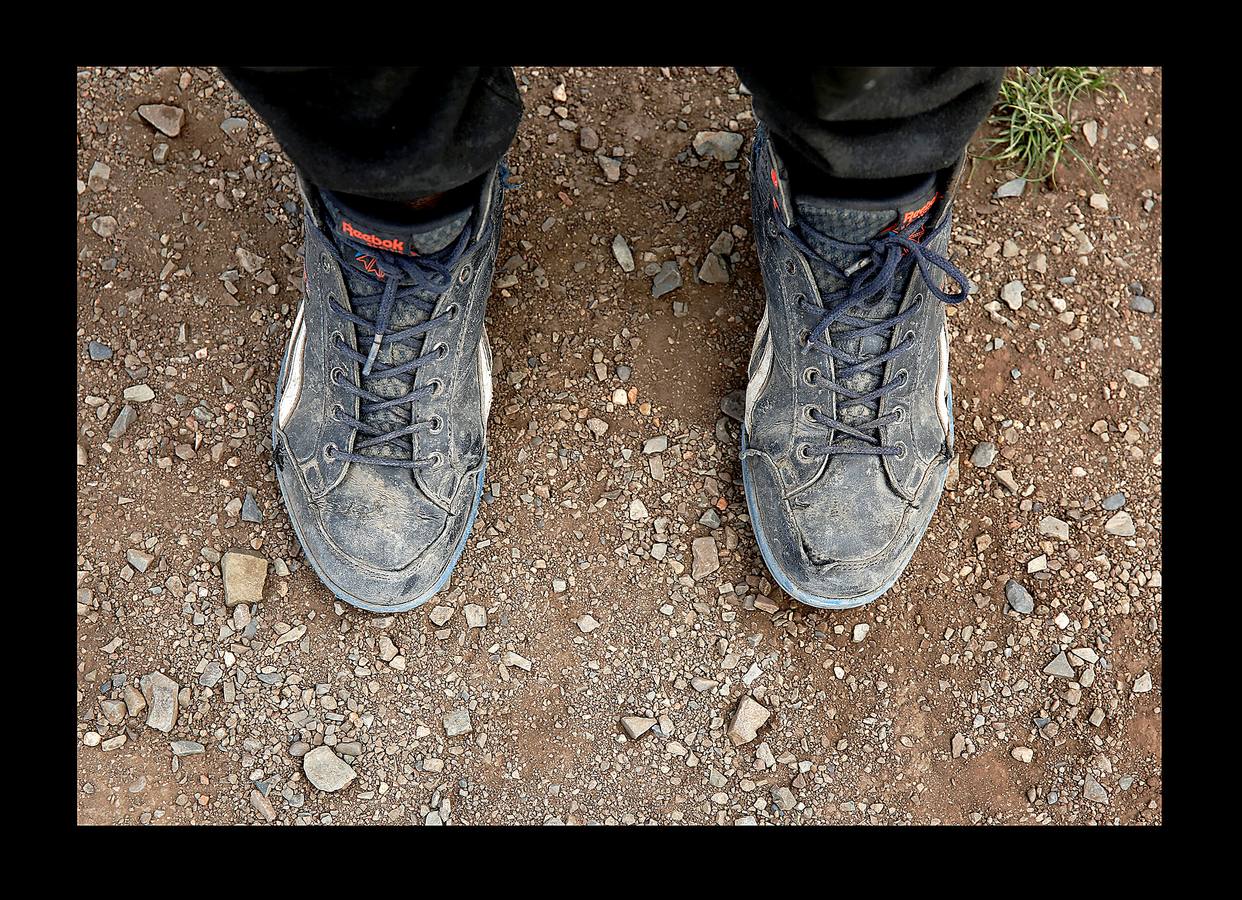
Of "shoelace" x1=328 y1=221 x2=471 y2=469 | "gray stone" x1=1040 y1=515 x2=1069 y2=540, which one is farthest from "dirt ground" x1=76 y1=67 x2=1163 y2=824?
"shoelace" x1=328 y1=221 x2=471 y2=469

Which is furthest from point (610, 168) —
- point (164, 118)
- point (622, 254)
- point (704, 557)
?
point (164, 118)

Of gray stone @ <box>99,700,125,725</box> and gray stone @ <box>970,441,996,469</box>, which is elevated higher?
gray stone @ <box>970,441,996,469</box>

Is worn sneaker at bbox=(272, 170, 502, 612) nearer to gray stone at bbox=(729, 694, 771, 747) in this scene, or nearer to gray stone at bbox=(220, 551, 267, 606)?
gray stone at bbox=(220, 551, 267, 606)

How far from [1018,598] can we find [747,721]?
0.66 m

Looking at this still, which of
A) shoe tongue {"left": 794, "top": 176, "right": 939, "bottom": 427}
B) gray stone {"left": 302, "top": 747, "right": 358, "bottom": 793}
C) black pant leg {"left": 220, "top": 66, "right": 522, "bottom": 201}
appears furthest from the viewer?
gray stone {"left": 302, "top": 747, "right": 358, "bottom": 793}

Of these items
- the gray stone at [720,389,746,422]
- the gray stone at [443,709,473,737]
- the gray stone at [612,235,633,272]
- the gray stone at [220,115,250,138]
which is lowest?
the gray stone at [443,709,473,737]

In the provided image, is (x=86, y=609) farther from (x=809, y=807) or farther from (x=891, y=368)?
(x=891, y=368)

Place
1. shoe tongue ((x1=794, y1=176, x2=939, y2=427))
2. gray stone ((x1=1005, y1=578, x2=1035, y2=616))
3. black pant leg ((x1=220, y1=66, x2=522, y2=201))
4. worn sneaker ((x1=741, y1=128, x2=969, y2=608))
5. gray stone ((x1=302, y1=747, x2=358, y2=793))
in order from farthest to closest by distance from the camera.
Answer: gray stone ((x1=1005, y1=578, x2=1035, y2=616))
gray stone ((x1=302, y1=747, x2=358, y2=793))
worn sneaker ((x1=741, y1=128, x2=969, y2=608))
shoe tongue ((x1=794, y1=176, x2=939, y2=427))
black pant leg ((x1=220, y1=66, x2=522, y2=201))

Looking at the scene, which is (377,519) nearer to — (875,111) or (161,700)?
(161,700)

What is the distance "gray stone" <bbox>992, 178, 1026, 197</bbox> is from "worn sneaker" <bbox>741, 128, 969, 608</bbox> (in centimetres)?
45

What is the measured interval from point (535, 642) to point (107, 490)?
1.01 meters

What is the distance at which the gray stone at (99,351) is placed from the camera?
7.16ft

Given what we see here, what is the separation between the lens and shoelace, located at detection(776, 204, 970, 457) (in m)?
1.78

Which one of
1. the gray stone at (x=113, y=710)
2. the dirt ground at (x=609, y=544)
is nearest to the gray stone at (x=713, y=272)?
the dirt ground at (x=609, y=544)
